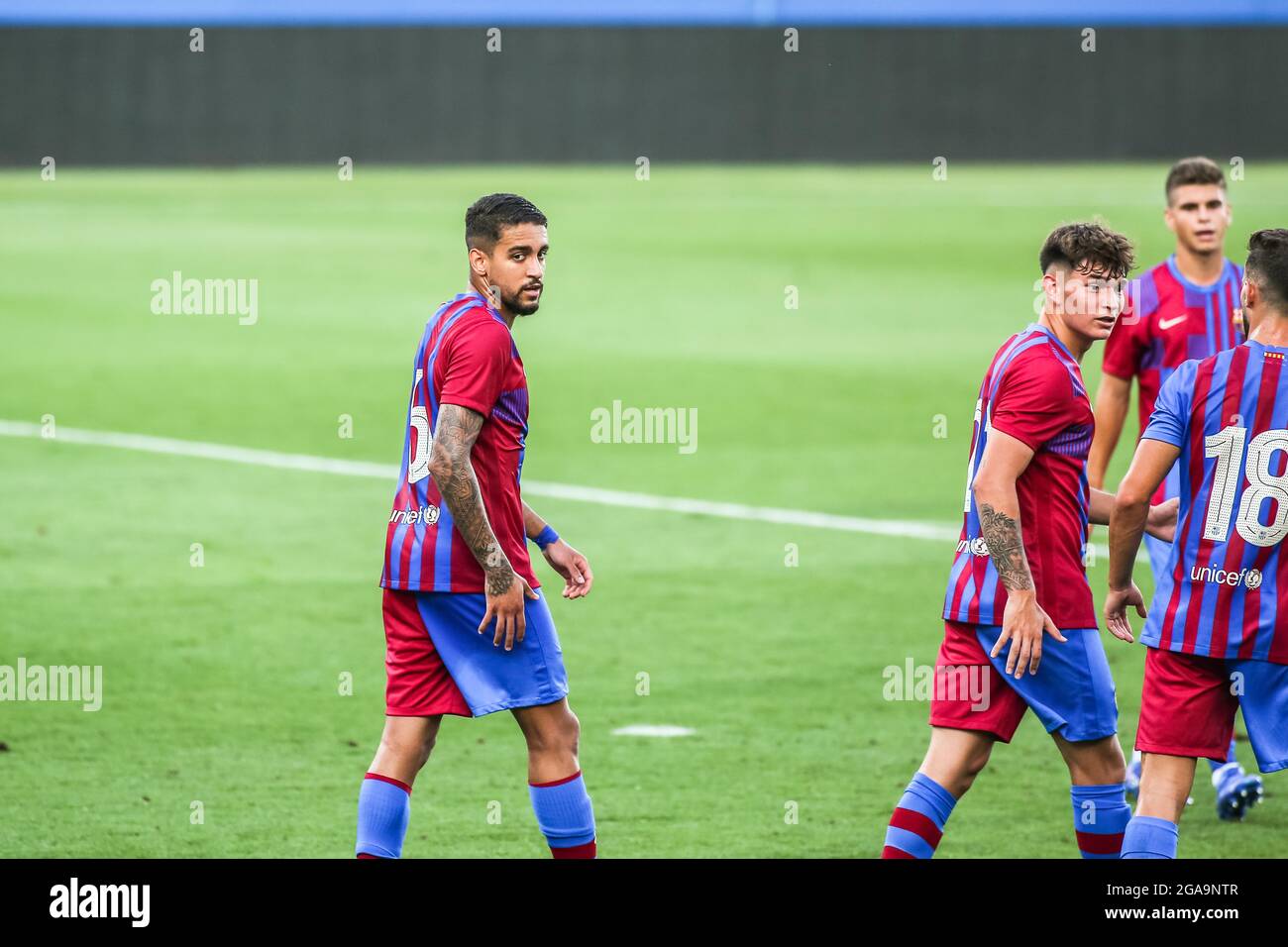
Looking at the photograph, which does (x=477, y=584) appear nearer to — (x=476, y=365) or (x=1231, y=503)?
(x=476, y=365)

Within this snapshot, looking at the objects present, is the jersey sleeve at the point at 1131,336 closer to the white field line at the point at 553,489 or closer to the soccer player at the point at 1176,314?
the soccer player at the point at 1176,314

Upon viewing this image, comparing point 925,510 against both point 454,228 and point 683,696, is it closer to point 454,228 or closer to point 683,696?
point 683,696

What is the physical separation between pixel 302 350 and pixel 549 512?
852cm

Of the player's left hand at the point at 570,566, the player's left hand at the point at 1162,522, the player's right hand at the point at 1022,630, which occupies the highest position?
the player's left hand at the point at 1162,522

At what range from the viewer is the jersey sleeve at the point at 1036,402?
5250mm

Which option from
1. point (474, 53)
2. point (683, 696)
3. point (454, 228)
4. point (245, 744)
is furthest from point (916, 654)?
point (474, 53)


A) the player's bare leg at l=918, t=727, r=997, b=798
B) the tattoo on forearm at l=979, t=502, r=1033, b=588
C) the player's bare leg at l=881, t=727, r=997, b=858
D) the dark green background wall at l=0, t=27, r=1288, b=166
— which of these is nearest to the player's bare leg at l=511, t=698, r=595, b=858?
the player's bare leg at l=881, t=727, r=997, b=858

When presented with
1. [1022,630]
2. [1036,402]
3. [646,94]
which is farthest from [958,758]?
[646,94]

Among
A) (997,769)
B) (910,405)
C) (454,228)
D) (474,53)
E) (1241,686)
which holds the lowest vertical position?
(997,769)

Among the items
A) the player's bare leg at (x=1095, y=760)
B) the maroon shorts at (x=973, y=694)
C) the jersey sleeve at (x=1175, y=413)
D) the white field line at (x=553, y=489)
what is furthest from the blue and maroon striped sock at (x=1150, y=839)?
the white field line at (x=553, y=489)

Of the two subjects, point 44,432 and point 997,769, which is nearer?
Answer: point 997,769

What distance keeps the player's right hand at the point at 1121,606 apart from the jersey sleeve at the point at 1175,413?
20.1 inches

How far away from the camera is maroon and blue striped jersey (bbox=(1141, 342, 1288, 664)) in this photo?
5086 mm

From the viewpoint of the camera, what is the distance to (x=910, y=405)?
55.3ft
